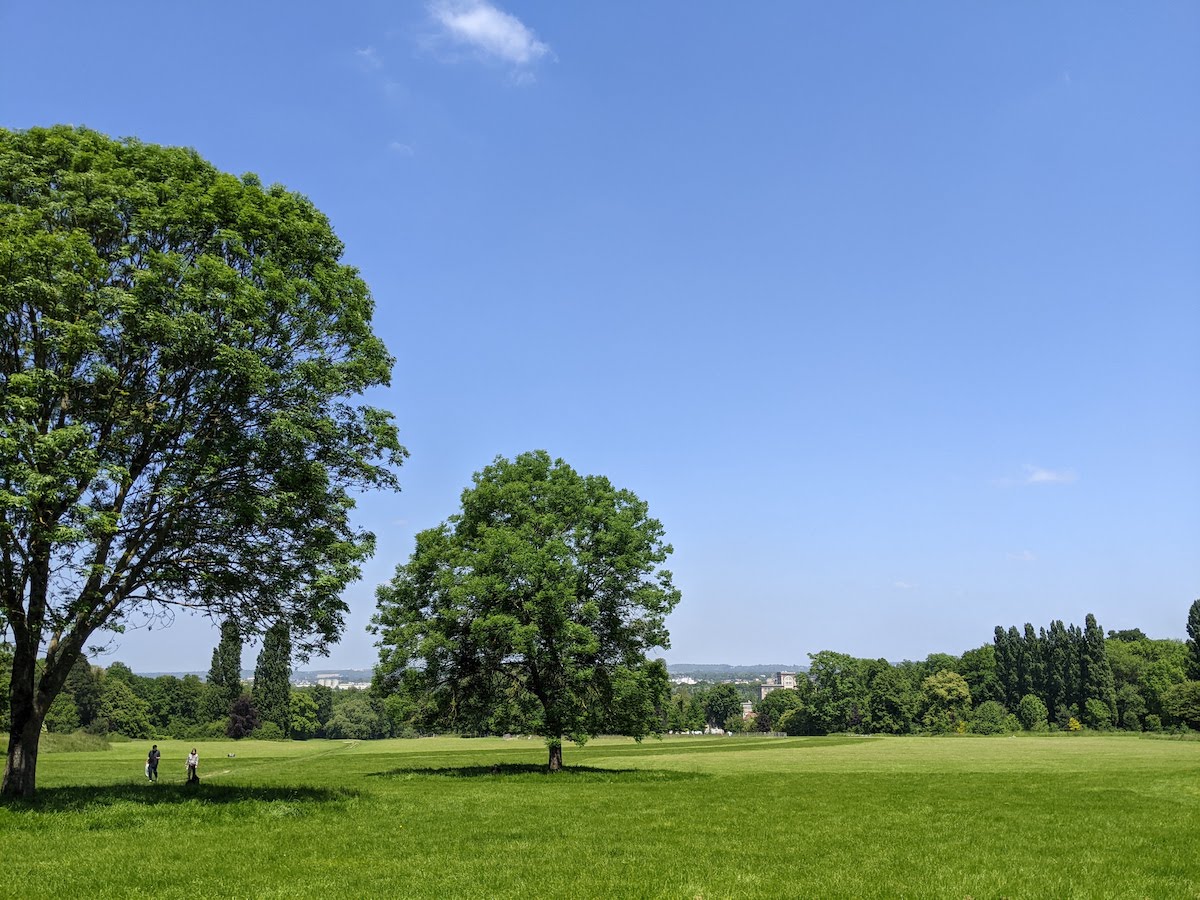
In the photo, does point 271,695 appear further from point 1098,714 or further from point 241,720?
point 1098,714

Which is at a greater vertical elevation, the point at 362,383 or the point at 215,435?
the point at 362,383

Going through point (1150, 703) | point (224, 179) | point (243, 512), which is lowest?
point (1150, 703)

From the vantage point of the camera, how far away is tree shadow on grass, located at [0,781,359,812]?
24.3 m

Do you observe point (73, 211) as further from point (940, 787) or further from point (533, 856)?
point (940, 787)

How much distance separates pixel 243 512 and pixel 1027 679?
190 metres

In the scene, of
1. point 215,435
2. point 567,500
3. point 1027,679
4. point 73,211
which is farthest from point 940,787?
point 1027,679

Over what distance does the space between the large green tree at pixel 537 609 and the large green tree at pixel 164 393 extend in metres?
17.0

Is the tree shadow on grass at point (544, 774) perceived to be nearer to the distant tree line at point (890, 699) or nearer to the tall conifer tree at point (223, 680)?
the distant tree line at point (890, 699)

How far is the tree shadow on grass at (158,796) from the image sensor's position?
24312 mm

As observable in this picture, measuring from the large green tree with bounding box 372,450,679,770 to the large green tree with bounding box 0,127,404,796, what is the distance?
1698 centimetres

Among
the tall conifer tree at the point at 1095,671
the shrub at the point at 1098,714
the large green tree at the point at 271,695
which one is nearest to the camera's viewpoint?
the shrub at the point at 1098,714

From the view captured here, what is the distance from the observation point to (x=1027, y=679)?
176 meters

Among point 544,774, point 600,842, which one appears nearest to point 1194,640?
point 544,774

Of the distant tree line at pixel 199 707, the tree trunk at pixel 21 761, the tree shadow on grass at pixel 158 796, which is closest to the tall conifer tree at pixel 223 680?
the distant tree line at pixel 199 707
